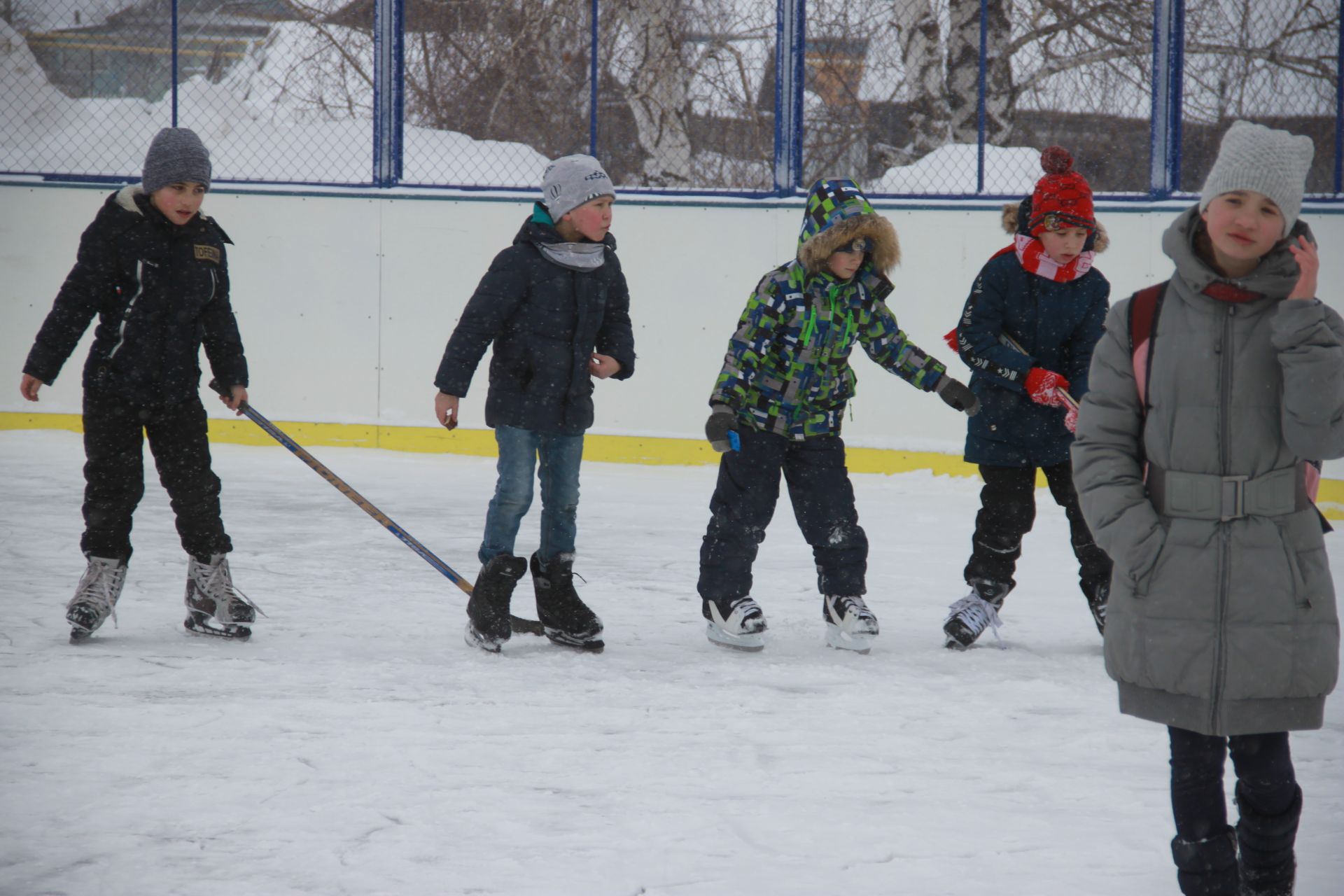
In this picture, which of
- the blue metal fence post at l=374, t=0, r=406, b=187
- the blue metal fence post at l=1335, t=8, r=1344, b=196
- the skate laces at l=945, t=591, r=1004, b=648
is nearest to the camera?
the skate laces at l=945, t=591, r=1004, b=648

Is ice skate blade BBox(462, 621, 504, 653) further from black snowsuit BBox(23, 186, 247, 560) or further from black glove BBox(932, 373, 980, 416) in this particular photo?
black glove BBox(932, 373, 980, 416)

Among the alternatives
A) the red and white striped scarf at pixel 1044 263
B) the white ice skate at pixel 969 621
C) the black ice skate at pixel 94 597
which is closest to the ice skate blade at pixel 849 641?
the white ice skate at pixel 969 621

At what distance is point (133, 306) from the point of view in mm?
3689

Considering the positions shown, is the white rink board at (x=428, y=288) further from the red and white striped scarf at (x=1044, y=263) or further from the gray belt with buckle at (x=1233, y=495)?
the gray belt with buckle at (x=1233, y=495)

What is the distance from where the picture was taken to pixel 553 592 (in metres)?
3.81

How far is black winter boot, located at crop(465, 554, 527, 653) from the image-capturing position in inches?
146

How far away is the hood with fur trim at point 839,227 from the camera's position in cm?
368

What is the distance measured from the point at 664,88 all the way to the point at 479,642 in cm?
476

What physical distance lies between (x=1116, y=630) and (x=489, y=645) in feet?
6.77

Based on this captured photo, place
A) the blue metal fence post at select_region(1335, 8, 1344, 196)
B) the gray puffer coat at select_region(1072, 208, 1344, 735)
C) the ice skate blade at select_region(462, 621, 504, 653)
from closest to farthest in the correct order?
1. the gray puffer coat at select_region(1072, 208, 1344, 735)
2. the ice skate blade at select_region(462, 621, 504, 653)
3. the blue metal fence post at select_region(1335, 8, 1344, 196)

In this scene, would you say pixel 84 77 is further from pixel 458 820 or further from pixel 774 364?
pixel 458 820

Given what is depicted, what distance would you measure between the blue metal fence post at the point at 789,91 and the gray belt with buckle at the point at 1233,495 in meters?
5.47

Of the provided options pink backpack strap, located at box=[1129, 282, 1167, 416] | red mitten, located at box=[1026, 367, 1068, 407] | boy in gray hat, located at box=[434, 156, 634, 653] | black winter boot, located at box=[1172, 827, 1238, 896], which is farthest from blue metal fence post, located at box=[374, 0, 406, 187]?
black winter boot, located at box=[1172, 827, 1238, 896]

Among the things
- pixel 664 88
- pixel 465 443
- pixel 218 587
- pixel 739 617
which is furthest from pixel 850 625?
pixel 664 88
